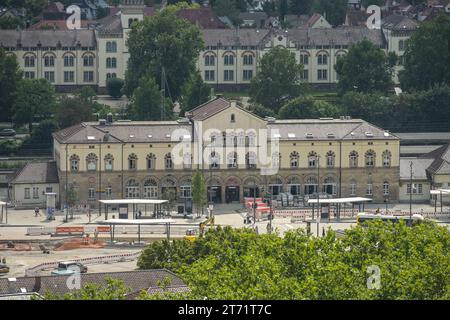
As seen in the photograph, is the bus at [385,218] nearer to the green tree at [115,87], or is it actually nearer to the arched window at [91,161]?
the arched window at [91,161]

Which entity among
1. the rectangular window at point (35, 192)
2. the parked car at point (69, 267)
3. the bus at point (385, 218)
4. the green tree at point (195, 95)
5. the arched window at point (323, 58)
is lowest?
the parked car at point (69, 267)

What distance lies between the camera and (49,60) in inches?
6009

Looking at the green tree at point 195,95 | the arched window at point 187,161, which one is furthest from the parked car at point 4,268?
the green tree at point 195,95

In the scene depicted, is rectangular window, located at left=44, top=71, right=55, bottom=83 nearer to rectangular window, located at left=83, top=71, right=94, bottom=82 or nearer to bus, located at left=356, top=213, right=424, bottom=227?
rectangular window, located at left=83, top=71, right=94, bottom=82

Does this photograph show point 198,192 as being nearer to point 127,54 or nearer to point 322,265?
point 322,265

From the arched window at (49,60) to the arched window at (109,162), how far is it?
148ft

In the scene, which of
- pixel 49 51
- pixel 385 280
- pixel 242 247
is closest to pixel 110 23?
pixel 49 51

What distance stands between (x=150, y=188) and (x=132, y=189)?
42.4 inches

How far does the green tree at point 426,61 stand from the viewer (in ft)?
485

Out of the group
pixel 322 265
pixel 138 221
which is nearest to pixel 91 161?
pixel 138 221

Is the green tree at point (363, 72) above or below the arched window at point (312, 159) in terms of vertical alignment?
above

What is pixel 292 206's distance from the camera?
108 meters
